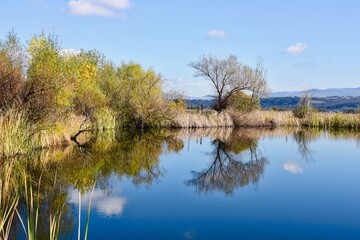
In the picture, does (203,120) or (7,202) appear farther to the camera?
(203,120)

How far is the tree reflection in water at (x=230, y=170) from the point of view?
12798 millimetres

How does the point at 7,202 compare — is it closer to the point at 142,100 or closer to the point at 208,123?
the point at 142,100

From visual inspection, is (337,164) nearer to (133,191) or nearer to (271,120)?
(133,191)

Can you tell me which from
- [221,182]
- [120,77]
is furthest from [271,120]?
[221,182]

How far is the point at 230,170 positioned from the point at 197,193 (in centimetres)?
423

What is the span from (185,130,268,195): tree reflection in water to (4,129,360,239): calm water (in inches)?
1.4

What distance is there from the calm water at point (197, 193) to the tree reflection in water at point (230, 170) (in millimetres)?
35

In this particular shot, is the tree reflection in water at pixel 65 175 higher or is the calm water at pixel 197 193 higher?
the tree reflection in water at pixel 65 175

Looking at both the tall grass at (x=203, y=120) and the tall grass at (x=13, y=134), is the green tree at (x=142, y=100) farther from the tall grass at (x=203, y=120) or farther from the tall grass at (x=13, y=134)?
the tall grass at (x=13, y=134)

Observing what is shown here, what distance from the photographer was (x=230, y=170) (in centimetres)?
1547

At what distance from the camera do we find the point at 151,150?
20328 millimetres

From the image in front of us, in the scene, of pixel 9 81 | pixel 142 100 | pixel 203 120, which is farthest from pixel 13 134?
pixel 203 120

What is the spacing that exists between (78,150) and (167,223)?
11063 millimetres

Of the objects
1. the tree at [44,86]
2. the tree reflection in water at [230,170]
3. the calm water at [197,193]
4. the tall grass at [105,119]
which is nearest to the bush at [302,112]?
the tall grass at [105,119]
